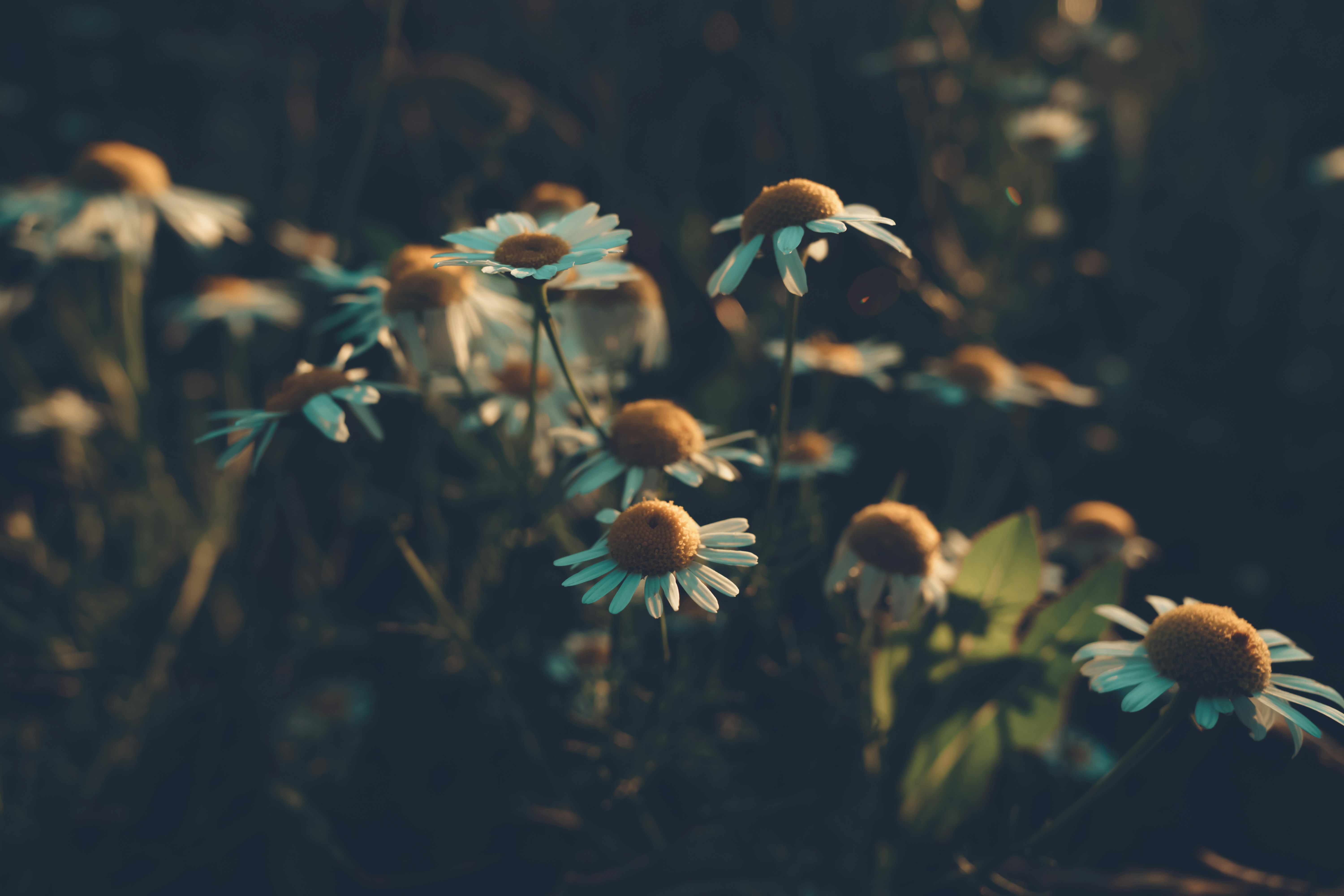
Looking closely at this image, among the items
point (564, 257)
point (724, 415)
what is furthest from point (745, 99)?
point (564, 257)

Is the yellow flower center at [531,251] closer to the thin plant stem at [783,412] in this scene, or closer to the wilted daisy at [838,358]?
the thin plant stem at [783,412]

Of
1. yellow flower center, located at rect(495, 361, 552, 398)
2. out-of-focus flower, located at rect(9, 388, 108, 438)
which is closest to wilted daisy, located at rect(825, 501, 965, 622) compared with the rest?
yellow flower center, located at rect(495, 361, 552, 398)

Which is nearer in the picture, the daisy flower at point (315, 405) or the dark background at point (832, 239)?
the daisy flower at point (315, 405)

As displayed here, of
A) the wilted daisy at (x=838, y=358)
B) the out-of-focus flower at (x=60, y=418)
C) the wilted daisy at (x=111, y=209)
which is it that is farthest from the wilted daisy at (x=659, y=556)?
the out-of-focus flower at (x=60, y=418)

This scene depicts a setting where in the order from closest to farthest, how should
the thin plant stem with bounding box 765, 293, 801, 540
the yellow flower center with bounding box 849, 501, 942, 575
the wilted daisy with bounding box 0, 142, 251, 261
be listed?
the thin plant stem with bounding box 765, 293, 801, 540, the yellow flower center with bounding box 849, 501, 942, 575, the wilted daisy with bounding box 0, 142, 251, 261

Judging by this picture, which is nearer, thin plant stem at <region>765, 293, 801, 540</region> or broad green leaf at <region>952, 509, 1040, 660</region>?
thin plant stem at <region>765, 293, 801, 540</region>

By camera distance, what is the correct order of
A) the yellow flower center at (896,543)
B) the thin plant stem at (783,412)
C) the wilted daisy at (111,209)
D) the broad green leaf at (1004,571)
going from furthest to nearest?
the wilted daisy at (111,209) < the broad green leaf at (1004,571) < the yellow flower center at (896,543) < the thin plant stem at (783,412)

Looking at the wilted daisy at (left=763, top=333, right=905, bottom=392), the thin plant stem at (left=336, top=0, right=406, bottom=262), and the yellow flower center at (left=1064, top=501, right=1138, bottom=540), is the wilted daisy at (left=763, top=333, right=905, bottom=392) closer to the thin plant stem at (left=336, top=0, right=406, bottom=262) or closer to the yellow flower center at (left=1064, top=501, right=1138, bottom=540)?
the yellow flower center at (left=1064, top=501, right=1138, bottom=540)
